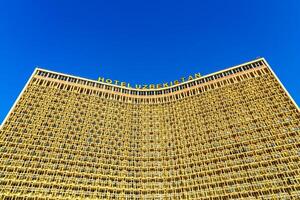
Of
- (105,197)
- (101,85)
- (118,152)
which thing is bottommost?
(105,197)

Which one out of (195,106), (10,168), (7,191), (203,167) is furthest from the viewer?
(195,106)

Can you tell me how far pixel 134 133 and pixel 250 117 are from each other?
1831 inches

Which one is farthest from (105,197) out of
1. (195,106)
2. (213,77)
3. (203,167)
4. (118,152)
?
(213,77)

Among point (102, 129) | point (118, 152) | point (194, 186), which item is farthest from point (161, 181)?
point (102, 129)

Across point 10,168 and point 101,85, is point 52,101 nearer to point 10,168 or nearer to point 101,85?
point 101,85

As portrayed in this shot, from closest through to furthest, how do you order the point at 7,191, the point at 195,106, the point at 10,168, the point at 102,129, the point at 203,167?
the point at 7,191, the point at 10,168, the point at 203,167, the point at 102,129, the point at 195,106

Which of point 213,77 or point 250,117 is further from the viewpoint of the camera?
point 213,77

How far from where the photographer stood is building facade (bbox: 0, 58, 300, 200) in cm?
8169

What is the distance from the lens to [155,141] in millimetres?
106188

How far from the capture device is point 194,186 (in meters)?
86.3

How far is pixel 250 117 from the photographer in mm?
97812

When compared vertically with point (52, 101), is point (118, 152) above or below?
below

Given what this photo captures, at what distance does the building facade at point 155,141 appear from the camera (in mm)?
81688

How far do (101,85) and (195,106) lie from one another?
46.5 m
